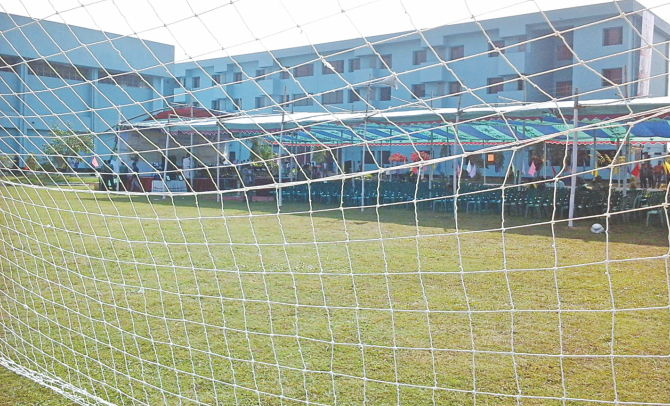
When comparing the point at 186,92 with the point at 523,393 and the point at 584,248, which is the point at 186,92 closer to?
the point at 523,393

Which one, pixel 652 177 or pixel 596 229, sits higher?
pixel 652 177

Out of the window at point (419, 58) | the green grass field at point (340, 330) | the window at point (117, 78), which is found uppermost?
the window at point (419, 58)

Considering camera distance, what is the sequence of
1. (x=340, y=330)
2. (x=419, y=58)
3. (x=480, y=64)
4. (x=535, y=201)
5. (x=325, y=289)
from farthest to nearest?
(x=419, y=58), (x=480, y=64), (x=535, y=201), (x=325, y=289), (x=340, y=330)

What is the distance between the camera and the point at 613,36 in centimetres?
2217

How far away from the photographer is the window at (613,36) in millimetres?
21531

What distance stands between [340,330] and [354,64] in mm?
28148

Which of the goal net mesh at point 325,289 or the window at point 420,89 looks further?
the window at point 420,89

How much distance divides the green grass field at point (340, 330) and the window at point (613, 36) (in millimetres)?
16784

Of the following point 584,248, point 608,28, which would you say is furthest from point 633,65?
point 584,248

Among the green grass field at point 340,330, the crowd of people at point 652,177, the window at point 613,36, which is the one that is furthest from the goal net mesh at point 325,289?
the window at point 613,36

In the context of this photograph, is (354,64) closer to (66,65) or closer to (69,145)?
(66,65)

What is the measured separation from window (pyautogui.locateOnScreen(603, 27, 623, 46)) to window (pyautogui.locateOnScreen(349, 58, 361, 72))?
38.1 feet

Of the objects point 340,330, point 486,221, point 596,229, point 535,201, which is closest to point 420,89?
point 535,201

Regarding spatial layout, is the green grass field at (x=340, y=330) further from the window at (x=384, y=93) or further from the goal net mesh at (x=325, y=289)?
the window at (x=384, y=93)
